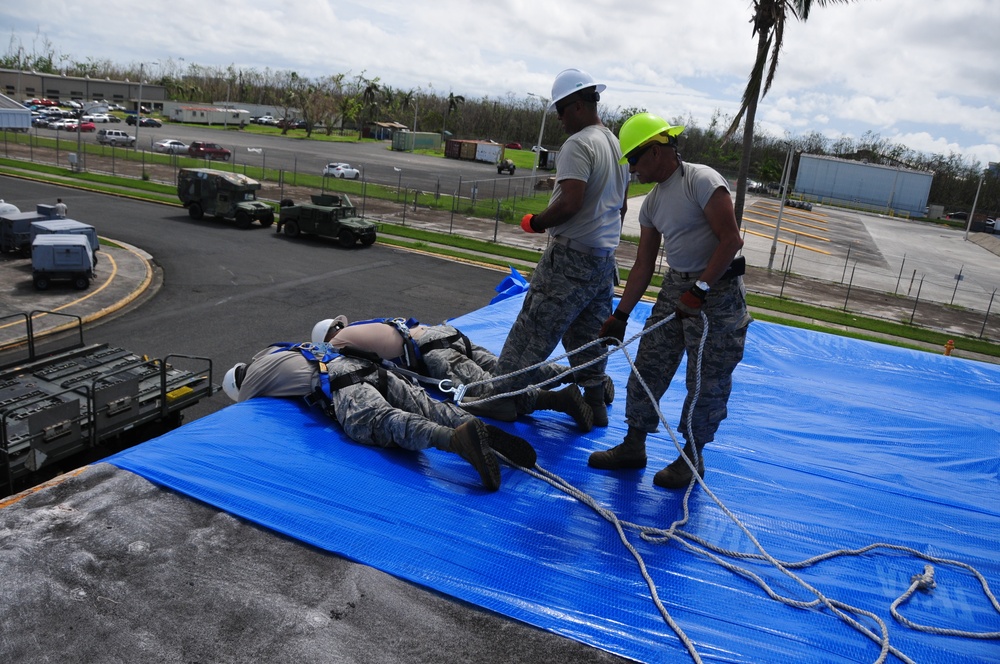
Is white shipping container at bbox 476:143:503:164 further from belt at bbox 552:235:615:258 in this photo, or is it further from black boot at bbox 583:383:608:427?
belt at bbox 552:235:615:258

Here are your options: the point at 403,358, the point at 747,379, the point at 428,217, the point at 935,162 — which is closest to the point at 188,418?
the point at 403,358

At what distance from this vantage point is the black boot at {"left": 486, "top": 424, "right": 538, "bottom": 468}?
439 cm

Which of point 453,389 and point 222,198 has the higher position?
point 453,389

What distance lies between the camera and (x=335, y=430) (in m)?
4.66

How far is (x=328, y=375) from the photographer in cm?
482

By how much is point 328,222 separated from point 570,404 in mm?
16873

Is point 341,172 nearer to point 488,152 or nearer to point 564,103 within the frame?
point 488,152

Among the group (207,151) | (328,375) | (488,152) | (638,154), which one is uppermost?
(488,152)

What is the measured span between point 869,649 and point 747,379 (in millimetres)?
4067

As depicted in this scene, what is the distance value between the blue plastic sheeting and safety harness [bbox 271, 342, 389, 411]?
135mm

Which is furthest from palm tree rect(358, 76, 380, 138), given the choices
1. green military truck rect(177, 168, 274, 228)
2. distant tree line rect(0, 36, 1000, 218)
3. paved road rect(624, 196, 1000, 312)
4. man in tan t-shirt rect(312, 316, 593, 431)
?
man in tan t-shirt rect(312, 316, 593, 431)

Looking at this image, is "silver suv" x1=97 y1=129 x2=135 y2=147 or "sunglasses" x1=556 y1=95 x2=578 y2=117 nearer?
"sunglasses" x1=556 y1=95 x2=578 y2=117

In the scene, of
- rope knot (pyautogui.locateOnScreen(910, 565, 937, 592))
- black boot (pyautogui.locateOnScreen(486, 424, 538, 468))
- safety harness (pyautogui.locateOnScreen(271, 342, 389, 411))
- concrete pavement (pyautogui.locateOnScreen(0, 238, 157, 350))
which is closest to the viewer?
rope knot (pyautogui.locateOnScreen(910, 565, 937, 592))

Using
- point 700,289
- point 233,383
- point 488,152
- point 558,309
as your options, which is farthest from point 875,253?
point 488,152
